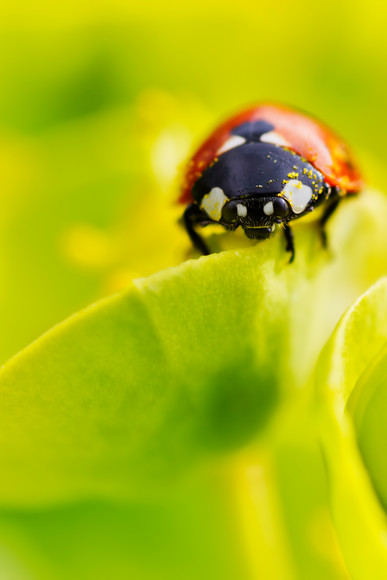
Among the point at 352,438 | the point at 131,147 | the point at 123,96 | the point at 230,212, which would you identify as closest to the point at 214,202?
the point at 230,212

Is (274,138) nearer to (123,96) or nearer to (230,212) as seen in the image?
(230,212)

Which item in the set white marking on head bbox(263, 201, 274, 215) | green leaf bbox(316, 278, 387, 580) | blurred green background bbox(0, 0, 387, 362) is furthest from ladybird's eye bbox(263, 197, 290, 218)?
blurred green background bbox(0, 0, 387, 362)

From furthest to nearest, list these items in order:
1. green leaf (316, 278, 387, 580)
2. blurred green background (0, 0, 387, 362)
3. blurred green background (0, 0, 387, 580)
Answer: blurred green background (0, 0, 387, 362) → blurred green background (0, 0, 387, 580) → green leaf (316, 278, 387, 580)

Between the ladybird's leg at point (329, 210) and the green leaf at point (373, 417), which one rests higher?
the ladybird's leg at point (329, 210)

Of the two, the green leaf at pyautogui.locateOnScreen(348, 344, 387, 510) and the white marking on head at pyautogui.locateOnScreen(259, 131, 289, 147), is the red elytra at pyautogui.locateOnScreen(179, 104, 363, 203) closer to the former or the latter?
the white marking on head at pyautogui.locateOnScreen(259, 131, 289, 147)

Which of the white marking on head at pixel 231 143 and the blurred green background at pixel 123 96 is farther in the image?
the blurred green background at pixel 123 96

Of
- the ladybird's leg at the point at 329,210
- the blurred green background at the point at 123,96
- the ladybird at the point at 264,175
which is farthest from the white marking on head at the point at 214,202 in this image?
the blurred green background at the point at 123,96

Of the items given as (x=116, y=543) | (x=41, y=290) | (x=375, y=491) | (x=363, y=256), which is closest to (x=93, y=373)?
(x=375, y=491)

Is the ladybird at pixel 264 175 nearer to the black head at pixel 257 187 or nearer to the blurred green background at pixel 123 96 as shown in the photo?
the black head at pixel 257 187
